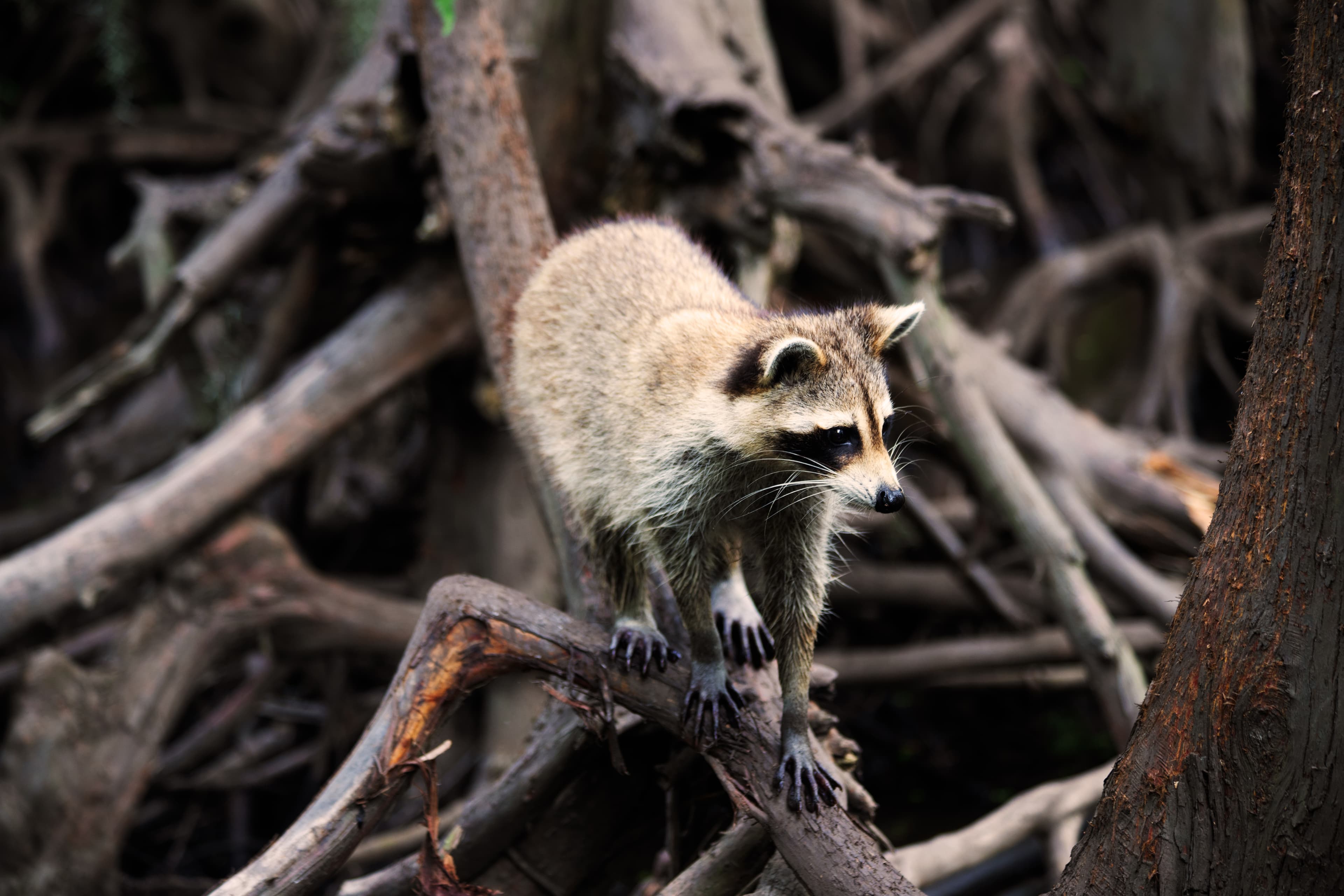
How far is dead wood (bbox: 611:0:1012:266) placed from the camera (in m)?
3.42

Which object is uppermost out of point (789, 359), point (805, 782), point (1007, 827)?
point (789, 359)

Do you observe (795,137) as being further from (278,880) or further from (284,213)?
(278,880)

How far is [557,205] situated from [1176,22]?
14.8 feet

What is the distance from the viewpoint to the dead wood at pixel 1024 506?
3428 millimetres

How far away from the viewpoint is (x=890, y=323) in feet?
8.41

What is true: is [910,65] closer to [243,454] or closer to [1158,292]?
[1158,292]

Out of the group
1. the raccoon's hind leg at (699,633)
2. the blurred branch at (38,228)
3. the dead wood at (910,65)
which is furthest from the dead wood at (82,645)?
the dead wood at (910,65)

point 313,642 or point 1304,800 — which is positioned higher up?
point 313,642

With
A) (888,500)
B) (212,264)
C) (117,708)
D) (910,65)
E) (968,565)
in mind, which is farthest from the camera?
(910,65)

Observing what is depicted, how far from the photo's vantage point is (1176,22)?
6793mm

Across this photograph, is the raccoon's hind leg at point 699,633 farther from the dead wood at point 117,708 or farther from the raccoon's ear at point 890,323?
the dead wood at point 117,708

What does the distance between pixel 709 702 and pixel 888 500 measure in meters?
0.59

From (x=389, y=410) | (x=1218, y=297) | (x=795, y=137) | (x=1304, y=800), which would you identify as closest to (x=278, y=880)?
(x=1304, y=800)

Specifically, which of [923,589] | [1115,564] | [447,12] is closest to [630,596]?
[447,12]
